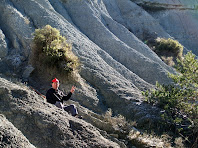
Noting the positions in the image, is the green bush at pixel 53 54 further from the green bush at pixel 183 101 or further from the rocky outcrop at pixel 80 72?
the green bush at pixel 183 101

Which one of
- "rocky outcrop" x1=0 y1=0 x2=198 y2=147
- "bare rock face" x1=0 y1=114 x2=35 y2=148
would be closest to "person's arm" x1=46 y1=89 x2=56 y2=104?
"rocky outcrop" x1=0 y1=0 x2=198 y2=147

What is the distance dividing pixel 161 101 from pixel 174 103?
53 cm

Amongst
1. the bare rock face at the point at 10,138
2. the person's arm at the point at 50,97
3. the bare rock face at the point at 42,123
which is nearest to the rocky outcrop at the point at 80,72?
the bare rock face at the point at 42,123

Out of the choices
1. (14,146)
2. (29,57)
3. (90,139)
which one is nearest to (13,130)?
(14,146)

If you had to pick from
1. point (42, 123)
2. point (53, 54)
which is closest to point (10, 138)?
point (42, 123)

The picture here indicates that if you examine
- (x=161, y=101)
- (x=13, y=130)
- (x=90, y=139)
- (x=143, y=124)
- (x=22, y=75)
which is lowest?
(x=22, y=75)

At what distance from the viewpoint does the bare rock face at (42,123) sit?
4.25 metres

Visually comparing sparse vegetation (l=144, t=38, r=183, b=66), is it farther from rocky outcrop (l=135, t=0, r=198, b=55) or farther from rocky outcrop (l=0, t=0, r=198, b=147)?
rocky outcrop (l=135, t=0, r=198, b=55)

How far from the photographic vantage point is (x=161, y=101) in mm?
9570

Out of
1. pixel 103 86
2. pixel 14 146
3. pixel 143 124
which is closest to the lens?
pixel 14 146

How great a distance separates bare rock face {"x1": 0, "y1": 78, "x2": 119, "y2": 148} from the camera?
4.25 metres

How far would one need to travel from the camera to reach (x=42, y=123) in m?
4.44

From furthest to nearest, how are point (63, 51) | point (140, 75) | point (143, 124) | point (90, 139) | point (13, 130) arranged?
1. point (140, 75)
2. point (63, 51)
3. point (143, 124)
4. point (90, 139)
5. point (13, 130)

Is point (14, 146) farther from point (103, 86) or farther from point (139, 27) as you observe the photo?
point (139, 27)
